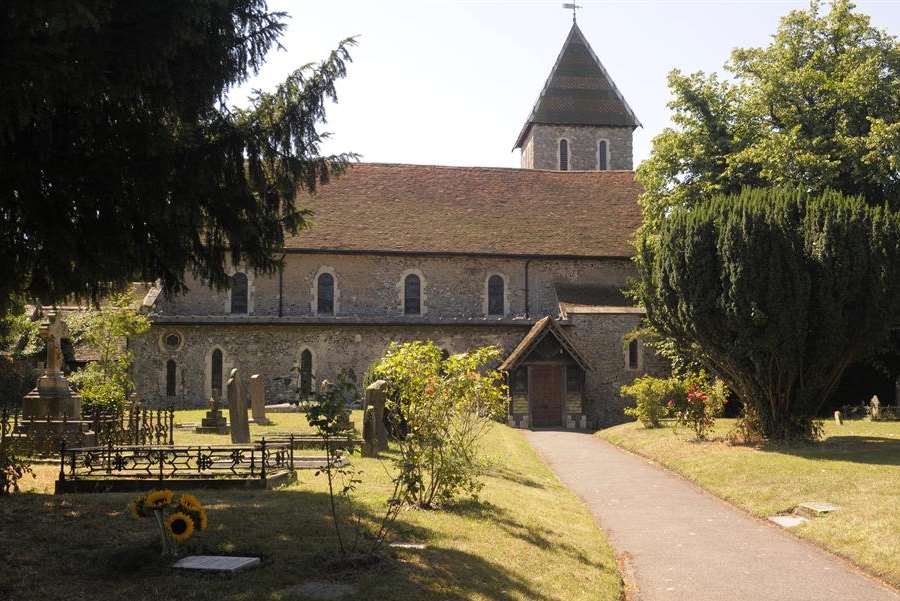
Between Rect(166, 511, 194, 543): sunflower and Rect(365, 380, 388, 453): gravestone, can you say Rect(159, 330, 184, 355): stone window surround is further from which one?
Rect(166, 511, 194, 543): sunflower

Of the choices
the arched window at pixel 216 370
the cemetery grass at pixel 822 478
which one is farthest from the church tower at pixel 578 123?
the cemetery grass at pixel 822 478

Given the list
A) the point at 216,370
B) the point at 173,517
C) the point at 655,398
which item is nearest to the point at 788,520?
the point at 173,517

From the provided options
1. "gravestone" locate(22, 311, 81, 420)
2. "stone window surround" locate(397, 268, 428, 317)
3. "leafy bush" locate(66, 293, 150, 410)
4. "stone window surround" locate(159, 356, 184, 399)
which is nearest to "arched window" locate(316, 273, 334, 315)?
"stone window surround" locate(397, 268, 428, 317)

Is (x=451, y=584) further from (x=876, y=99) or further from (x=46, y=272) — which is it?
(x=876, y=99)

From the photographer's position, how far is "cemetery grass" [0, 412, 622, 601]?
765 cm

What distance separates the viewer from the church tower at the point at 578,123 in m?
47.4

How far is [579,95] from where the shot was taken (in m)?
48.3

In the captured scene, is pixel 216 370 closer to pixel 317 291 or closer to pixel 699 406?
pixel 317 291

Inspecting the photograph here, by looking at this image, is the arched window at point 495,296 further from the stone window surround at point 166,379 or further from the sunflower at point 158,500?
the sunflower at point 158,500

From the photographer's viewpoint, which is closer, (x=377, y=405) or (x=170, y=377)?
(x=377, y=405)

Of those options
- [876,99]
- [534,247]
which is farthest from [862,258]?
[534,247]

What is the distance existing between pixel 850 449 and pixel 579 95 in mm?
33015

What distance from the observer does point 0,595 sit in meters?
7.23

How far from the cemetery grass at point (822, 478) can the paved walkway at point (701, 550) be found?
39 centimetres
